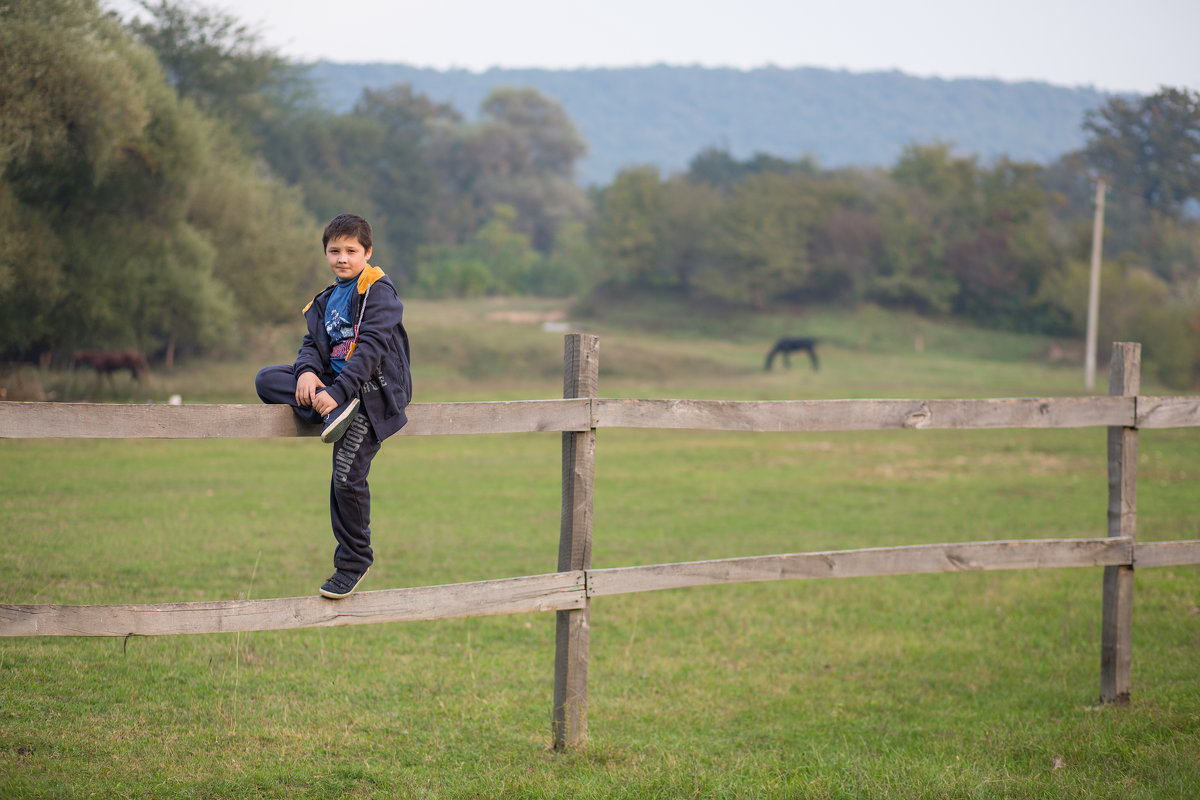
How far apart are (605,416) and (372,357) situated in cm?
121

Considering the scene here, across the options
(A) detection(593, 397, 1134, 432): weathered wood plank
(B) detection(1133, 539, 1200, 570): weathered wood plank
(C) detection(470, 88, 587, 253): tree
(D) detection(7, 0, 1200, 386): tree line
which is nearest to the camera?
(A) detection(593, 397, 1134, 432): weathered wood plank

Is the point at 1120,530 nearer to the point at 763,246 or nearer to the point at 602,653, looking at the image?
the point at 602,653

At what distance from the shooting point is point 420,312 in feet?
175

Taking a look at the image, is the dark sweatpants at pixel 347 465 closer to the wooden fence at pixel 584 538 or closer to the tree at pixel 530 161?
the wooden fence at pixel 584 538

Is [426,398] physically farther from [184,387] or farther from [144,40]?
[144,40]

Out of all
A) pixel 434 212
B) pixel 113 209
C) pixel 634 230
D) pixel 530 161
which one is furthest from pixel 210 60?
pixel 530 161

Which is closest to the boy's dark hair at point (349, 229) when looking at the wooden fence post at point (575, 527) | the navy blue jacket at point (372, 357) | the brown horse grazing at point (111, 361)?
the navy blue jacket at point (372, 357)

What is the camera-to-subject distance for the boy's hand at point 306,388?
366 centimetres

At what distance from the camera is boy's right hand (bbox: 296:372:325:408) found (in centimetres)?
366

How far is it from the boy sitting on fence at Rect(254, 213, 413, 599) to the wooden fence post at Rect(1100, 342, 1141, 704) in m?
4.15

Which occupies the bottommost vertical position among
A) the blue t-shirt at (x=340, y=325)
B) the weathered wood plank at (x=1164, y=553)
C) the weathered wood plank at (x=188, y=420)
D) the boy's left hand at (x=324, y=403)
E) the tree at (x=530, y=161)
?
the weathered wood plank at (x=1164, y=553)

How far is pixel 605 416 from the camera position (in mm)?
4484

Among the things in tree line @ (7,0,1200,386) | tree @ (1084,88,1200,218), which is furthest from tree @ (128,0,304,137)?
tree @ (1084,88,1200,218)

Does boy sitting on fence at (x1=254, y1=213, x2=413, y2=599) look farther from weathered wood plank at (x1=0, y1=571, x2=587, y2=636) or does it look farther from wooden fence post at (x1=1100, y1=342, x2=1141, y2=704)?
wooden fence post at (x1=1100, y1=342, x2=1141, y2=704)
